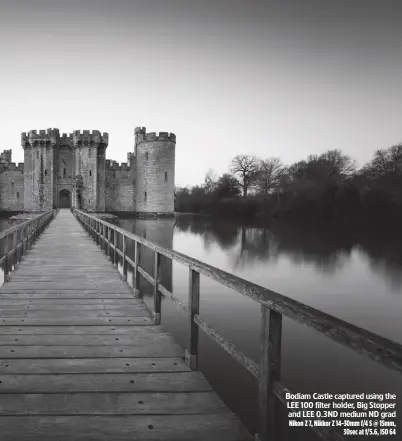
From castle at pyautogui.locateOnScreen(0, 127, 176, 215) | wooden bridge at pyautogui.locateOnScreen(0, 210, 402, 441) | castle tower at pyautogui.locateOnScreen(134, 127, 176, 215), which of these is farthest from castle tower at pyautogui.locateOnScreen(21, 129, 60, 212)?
wooden bridge at pyautogui.locateOnScreen(0, 210, 402, 441)

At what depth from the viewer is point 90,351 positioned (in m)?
3.26

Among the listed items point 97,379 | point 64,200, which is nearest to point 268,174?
point 64,200

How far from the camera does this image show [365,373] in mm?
5602

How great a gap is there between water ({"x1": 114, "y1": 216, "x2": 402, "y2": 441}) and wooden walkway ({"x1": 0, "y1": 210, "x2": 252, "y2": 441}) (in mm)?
1743

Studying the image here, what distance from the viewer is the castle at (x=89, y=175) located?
4622 centimetres

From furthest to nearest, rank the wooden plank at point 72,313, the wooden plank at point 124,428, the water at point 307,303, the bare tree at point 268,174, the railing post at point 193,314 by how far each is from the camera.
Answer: the bare tree at point 268,174
the water at point 307,303
the wooden plank at point 72,313
the railing post at point 193,314
the wooden plank at point 124,428

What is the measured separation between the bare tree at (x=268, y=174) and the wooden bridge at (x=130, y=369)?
51.1m

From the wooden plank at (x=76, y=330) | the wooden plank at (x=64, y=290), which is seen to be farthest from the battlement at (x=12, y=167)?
the wooden plank at (x=76, y=330)

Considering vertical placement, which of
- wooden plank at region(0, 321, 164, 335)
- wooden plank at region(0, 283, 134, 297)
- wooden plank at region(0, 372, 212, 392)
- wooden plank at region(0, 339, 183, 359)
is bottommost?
wooden plank at region(0, 283, 134, 297)

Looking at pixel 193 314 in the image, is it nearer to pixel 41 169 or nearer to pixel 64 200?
pixel 41 169

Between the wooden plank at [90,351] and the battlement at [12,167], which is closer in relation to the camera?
the wooden plank at [90,351]

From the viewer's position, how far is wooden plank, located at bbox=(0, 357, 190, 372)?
Answer: 282cm

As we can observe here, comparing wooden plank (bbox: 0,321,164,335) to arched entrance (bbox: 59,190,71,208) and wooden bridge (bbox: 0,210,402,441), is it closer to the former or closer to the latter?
wooden bridge (bbox: 0,210,402,441)

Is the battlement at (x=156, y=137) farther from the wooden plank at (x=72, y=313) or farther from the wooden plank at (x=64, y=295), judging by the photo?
the wooden plank at (x=72, y=313)
